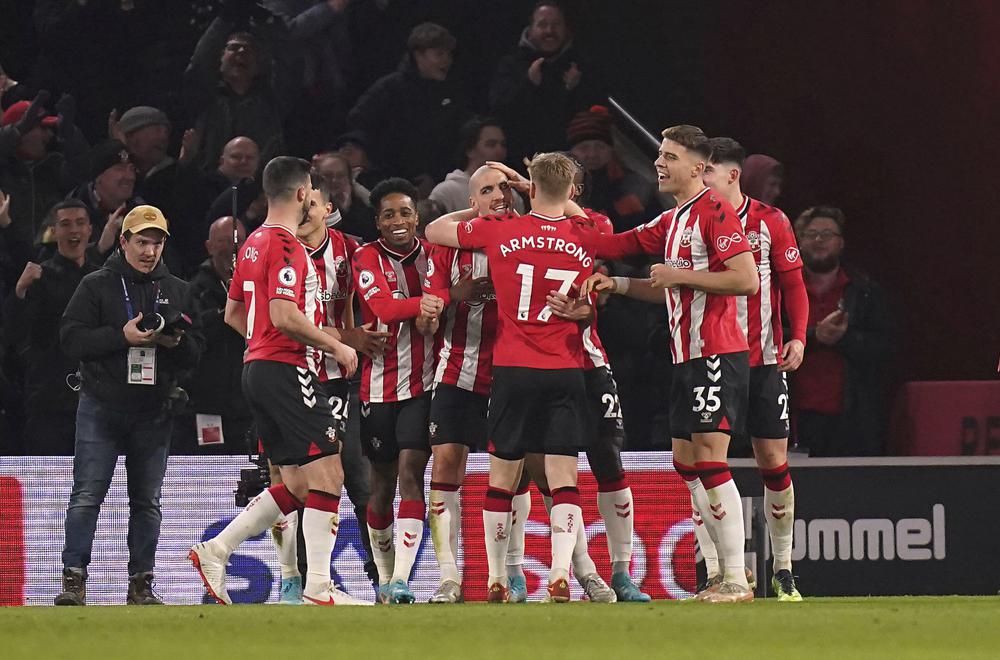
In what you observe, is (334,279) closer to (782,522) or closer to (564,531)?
(564,531)

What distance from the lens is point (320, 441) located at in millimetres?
7871

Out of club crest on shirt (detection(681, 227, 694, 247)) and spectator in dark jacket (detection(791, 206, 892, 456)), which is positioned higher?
club crest on shirt (detection(681, 227, 694, 247))

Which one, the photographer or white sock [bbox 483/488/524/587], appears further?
the photographer

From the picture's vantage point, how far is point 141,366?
30.9 ft

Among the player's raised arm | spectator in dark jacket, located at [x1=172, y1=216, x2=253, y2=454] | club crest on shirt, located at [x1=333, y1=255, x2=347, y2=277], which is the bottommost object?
spectator in dark jacket, located at [x1=172, y1=216, x2=253, y2=454]

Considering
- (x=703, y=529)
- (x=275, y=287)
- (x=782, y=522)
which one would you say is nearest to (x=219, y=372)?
(x=275, y=287)

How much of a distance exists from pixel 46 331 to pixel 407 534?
379cm

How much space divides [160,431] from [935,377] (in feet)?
21.2

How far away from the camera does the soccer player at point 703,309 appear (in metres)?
7.78

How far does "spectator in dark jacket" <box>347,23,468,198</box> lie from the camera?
12.5m

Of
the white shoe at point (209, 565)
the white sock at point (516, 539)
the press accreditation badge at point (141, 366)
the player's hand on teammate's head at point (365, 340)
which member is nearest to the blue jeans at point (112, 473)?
the press accreditation badge at point (141, 366)

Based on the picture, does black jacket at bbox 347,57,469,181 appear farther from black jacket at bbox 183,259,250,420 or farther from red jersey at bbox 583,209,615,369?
red jersey at bbox 583,209,615,369

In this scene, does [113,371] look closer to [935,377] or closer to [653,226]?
[653,226]

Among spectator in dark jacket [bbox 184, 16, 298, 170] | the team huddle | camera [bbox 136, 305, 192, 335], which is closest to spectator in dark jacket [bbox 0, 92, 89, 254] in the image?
spectator in dark jacket [bbox 184, 16, 298, 170]
